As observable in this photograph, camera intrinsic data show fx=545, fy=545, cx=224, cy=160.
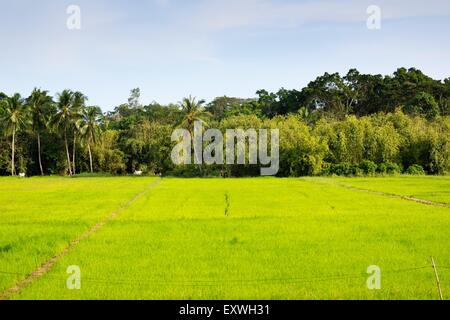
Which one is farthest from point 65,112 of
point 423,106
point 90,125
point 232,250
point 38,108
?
point 232,250

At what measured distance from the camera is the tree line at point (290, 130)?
150ft

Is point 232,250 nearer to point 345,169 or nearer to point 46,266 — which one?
point 46,266

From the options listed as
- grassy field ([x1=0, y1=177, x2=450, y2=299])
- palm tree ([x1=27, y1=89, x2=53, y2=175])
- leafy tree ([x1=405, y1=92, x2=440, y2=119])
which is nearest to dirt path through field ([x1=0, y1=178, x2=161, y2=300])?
grassy field ([x1=0, y1=177, x2=450, y2=299])

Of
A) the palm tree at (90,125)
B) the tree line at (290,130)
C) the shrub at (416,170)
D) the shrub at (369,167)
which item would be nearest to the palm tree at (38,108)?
the tree line at (290,130)

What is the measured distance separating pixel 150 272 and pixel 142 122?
180ft

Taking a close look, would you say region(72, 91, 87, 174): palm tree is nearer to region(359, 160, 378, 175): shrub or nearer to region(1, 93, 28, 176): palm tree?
region(1, 93, 28, 176): palm tree

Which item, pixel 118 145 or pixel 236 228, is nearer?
pixel 236 228

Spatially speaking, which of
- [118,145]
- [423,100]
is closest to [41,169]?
[118,145]

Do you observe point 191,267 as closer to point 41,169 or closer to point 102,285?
point 102,285

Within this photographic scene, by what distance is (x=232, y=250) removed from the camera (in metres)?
11.2

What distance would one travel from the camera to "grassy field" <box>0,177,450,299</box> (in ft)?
26.9

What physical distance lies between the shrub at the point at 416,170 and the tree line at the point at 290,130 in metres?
0.10

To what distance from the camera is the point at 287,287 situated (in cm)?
825
